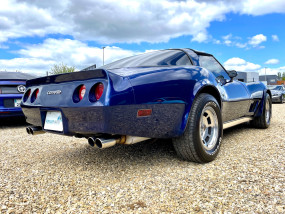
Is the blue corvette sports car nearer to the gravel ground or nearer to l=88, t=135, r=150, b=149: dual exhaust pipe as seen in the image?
l=88, t=135, r=150, b=149: dual exhaust pipe

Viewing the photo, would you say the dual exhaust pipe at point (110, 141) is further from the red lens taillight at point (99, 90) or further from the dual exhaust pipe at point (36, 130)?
the dual exhaust pipe at point (36, 130)

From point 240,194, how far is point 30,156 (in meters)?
2.56

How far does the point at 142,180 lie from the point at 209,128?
109cm

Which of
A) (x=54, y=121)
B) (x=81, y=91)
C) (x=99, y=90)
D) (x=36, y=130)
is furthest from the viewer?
(x=36, y=130)

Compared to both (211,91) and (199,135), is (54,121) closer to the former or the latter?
(199,135)

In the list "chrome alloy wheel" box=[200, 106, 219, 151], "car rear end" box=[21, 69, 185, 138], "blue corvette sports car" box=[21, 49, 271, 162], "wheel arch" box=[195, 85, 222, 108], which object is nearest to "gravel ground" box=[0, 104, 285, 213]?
"chrome alloy wheel" box=[200, 106, 219, 151]

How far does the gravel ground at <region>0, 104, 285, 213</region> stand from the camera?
1.78m

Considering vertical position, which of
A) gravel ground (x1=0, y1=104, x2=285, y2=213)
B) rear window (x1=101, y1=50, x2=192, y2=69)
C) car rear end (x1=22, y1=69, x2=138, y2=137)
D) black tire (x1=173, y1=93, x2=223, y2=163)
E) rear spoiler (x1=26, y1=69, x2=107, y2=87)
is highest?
rear window (x1=101, y1=50, x2=192, y2=69)

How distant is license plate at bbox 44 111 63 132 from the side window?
181cm

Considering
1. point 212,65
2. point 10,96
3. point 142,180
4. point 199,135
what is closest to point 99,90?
point 142,180

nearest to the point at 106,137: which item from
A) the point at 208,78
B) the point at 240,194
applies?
the point at 240,194

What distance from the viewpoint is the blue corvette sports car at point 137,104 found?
2020 millimetres

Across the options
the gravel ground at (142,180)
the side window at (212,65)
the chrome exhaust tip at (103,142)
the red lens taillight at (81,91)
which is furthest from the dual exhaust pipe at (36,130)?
the side window at (212,65)

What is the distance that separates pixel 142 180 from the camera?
7.25ft
